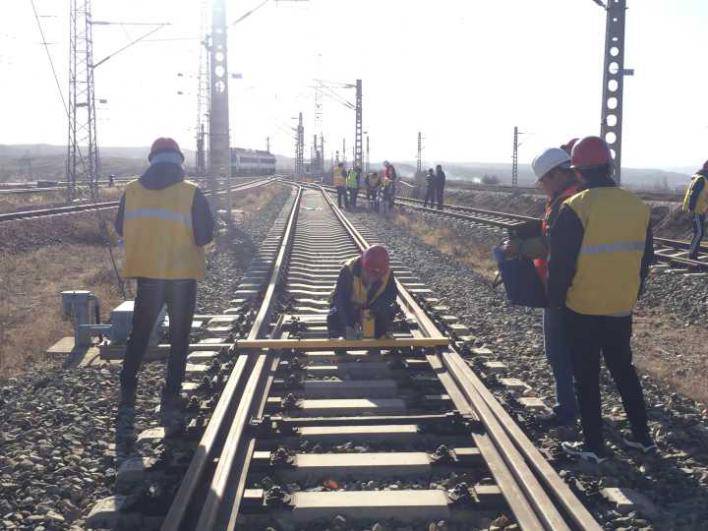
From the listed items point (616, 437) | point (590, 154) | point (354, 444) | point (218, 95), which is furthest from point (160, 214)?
point (218, 95)

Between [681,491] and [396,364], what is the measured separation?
235 cm

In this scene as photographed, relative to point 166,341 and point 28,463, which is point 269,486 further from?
point 166,341

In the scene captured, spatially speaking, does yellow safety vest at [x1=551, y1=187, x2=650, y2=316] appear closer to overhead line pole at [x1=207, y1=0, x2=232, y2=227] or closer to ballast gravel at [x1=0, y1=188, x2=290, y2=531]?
ballast gravel at [x1=0, y1=188, x2=290, y2=531]

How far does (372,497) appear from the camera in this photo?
11.9 feet

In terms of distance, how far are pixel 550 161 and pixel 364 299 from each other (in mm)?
2106

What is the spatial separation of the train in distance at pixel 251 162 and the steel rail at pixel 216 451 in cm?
6782

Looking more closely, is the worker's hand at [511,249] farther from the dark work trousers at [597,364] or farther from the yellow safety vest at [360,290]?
the yellow safety vest at [360,290]

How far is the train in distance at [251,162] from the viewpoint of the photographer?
247 ft

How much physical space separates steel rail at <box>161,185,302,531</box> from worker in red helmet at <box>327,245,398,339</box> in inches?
29.9

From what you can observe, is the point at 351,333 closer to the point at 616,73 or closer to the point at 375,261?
the point at 375,261

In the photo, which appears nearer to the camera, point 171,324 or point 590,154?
point 590,154

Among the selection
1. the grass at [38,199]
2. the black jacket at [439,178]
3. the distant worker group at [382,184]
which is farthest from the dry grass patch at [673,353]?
the grass at [38,199]

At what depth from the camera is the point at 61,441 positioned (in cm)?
441

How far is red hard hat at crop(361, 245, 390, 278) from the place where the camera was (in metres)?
6.05
